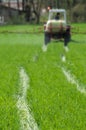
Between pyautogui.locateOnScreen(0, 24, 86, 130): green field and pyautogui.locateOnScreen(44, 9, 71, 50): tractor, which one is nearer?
pyautogui.locateOnScreen(0, 24, 86, 130): green field

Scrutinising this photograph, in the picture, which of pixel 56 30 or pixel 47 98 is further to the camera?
pixel 56 30

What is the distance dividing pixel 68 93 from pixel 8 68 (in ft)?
16.2

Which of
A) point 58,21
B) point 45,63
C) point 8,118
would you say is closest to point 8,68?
point 45,63

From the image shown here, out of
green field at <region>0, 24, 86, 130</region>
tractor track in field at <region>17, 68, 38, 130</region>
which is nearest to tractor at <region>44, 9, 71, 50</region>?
green field at <region>0, 24, 86, 130</region>

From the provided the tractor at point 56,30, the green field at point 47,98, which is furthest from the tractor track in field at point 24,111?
the tractor at point 56,30

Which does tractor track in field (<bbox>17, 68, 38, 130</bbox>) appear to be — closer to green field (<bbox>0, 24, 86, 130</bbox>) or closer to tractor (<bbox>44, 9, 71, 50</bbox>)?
green field (<bbox>0, 24, 86, 130</bbox>)

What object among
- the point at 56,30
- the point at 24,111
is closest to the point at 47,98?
the point at 24,111

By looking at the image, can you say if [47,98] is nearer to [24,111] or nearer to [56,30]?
[24,111]

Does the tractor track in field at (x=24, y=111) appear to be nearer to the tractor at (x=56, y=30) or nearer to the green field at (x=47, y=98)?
the green field at (x=47, y=98)

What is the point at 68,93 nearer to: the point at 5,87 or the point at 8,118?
the point at 5,87

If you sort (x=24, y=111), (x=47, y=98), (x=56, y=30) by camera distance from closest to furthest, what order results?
(x=24, y=111) → (x=47, y=98) → (x=56, y=30)

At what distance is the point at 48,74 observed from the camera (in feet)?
38.8

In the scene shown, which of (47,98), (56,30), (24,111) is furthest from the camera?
(56,30)

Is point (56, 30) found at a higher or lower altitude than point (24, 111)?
lower
